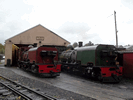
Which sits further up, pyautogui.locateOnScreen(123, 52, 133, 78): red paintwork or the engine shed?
the engine shed

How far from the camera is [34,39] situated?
2142 cm

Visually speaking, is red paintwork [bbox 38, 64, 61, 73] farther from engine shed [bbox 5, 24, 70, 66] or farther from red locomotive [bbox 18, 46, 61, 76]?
engine shed [bbox 5, 24, 70, 66]

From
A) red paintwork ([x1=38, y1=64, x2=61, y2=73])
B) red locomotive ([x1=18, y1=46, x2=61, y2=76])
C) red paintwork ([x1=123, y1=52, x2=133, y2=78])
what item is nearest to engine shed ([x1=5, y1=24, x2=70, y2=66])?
red locomotive ([x1=18, y1=46, x2=61, y2=76])

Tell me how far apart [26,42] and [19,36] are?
4.88 ft

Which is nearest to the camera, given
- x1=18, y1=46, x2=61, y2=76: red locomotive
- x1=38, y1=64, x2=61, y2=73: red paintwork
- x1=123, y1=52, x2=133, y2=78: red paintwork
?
x1=123, y1=52, x2=133, y2=78: red paintwork

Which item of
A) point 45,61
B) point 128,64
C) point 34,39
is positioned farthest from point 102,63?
point 34,39

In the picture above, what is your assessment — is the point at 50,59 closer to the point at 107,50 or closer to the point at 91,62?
the point at 91,62

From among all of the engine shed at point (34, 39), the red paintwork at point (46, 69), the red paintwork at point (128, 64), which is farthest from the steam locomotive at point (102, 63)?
the engine shed at point (34, 39)

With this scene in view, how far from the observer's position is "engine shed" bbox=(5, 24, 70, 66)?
20938 millimetres

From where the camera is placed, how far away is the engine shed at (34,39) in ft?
68.7

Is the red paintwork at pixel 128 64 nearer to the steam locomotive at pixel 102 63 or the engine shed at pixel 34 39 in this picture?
the steam locomotive at pixel 102 63

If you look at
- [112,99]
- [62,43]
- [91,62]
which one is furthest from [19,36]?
[112,99]

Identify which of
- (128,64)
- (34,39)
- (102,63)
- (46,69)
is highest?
(34,39)

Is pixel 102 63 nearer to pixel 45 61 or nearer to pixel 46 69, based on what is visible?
pixel 46 69
